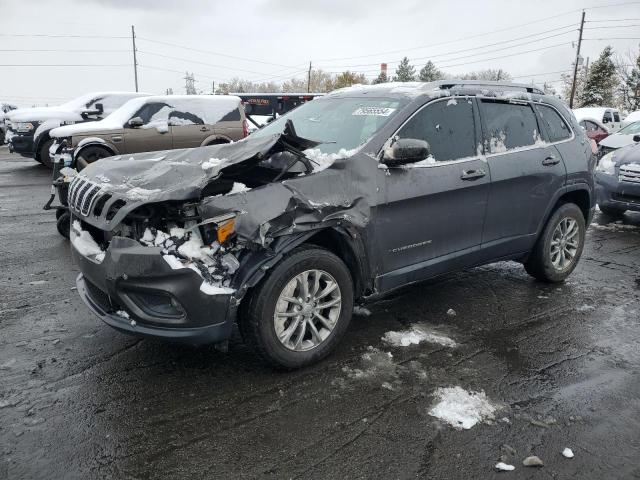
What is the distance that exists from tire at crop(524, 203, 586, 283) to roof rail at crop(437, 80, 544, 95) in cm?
118

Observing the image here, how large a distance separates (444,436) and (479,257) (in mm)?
1958

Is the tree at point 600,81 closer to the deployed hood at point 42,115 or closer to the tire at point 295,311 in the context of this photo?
the deployed hood at point 42,115

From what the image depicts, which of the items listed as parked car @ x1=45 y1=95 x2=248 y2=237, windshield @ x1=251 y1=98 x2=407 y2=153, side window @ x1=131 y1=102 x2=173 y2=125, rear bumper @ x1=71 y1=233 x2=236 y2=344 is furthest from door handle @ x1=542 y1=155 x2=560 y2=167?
side window @ x1=131 y1=102 x2=173 y2=125

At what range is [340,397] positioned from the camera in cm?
310

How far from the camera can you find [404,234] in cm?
371

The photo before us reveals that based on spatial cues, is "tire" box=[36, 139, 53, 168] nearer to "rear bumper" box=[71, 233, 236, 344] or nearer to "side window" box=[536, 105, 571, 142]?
"rear bumper" box=[71, 233, 236, 344]

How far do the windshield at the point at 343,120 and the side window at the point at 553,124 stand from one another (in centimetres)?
181

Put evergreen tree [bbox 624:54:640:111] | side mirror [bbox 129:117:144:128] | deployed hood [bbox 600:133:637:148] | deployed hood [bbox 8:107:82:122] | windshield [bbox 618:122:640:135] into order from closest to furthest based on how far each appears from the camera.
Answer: side mirror [bbox 129:117:144:128], deployed hood [bbox 600:133:637:148], windshield [bbox 618:122:640:135], deployed hood [bbox 8:107:82:122], evergreen tree [bbox 624:54:640:111]

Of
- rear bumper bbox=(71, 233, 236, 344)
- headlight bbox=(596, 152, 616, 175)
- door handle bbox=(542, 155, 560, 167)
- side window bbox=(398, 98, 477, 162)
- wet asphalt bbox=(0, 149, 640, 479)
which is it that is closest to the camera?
wet asphalt bbox=(0, 149, 640, 479)

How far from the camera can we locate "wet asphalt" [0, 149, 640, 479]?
2.55 meters

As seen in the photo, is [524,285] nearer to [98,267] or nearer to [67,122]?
[98,267]

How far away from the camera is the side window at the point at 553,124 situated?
16.0ft

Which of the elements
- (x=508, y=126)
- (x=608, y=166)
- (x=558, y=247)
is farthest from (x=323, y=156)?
(x=608, y=166)

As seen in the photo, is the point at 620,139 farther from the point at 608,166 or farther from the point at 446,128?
the point at 446,128
